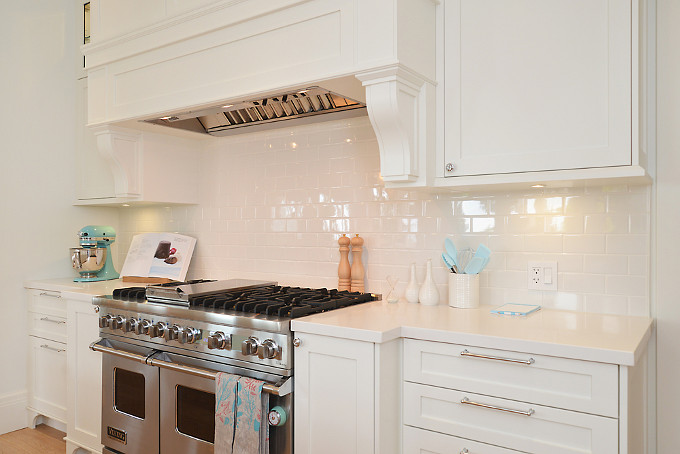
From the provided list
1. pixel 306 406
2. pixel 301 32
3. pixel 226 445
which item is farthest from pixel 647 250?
pixel 226 445

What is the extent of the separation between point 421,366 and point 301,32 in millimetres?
1447

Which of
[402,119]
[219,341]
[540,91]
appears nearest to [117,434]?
[219,341]

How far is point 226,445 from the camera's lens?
207 cm

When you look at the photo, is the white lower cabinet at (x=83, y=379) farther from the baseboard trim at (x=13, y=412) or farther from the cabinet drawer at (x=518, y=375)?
the cabinet drawer at (x=518, y=375)

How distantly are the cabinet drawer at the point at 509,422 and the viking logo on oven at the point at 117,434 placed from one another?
153cm

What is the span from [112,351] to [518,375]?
1961 mm

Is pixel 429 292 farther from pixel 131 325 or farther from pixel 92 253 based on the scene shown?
pixel 92 253

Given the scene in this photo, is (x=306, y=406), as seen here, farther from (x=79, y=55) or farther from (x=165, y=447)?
(x=79, y=55)

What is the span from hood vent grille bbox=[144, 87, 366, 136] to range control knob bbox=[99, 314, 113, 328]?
109 centimetres

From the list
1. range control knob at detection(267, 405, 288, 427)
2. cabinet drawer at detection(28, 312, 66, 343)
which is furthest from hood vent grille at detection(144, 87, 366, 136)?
cabinet drawer at detection(28, 312, 66, 343)

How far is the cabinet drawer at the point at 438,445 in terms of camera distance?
1.71 meters

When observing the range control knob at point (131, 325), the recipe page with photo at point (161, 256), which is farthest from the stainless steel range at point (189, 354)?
the recipe page with photo at point (161, 256)

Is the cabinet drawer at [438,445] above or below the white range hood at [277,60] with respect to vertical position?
below

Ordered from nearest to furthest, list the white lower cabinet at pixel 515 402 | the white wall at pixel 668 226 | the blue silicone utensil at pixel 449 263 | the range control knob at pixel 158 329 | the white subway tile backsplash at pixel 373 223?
the white lower cabinet at pixel 515 402 → the white wall at pixel 668 226 → the white subway tile backsplash at pixel 373 223 → the blue silicone utensil at pixel 449 263 → the range control knob at pixel 158 329
